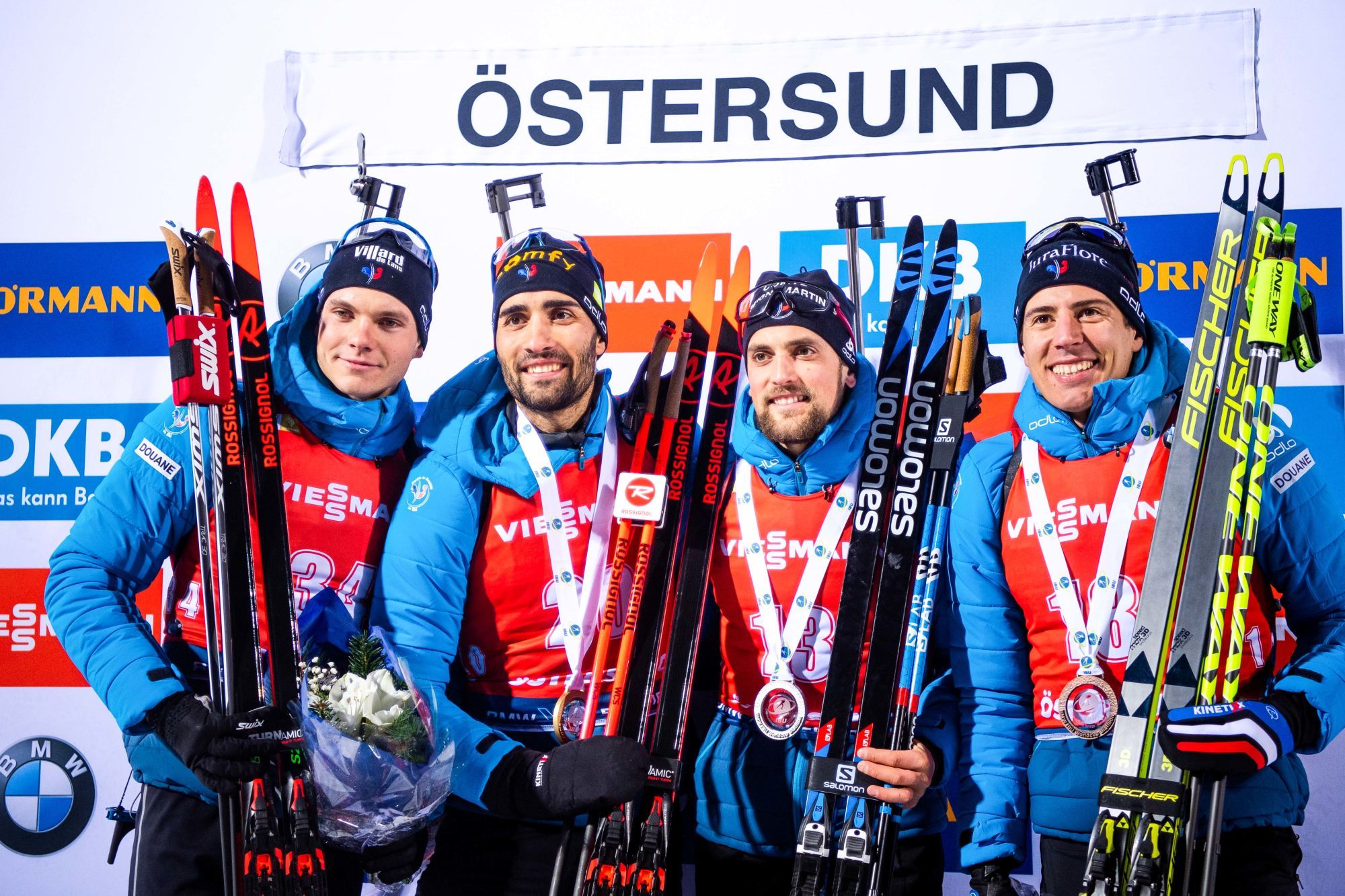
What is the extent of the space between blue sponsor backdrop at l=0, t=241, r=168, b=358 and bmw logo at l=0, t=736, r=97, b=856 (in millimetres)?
1163

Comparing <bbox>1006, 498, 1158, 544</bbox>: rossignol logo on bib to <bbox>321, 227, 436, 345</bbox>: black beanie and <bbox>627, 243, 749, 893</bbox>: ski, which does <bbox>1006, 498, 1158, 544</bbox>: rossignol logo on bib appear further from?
<bbox>321, 227, 436, 345</bbox>: black beanie

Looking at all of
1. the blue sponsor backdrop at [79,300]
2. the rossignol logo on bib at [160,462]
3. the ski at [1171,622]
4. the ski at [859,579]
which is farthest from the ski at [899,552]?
the blue sponsor backdrop at [79,300]

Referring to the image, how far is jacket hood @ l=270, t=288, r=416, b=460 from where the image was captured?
→ 9.91 ft

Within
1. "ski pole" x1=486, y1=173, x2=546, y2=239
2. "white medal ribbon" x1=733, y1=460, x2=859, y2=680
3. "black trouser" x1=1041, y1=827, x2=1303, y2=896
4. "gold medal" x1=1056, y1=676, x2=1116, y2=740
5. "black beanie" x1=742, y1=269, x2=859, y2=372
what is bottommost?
"black trouser" x1=1041, y1=827, x2=1303, y2=896

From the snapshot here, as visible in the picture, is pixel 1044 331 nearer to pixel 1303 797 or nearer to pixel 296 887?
pixel 1303 797

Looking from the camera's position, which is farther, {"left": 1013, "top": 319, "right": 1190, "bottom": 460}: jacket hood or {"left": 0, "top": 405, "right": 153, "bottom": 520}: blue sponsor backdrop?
{"left": 0, "top": 405, "right": 153, "bottom": 520}: blue sponsor backdrop

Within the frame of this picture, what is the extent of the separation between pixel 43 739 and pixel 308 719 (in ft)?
4.40

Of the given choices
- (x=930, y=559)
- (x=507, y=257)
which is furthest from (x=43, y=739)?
(x=930, y=559)

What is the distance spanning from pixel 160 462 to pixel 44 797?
1187mm

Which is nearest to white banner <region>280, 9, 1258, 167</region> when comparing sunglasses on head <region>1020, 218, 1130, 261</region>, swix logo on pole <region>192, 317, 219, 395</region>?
sunglasses on head <region>1020, 218, 1130, 261</region>

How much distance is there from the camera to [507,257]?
3156 mm

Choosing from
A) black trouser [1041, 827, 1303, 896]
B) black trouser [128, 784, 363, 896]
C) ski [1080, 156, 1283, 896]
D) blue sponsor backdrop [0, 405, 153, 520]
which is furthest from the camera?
blue sponsor backdrop [0, 405, 153, 520]

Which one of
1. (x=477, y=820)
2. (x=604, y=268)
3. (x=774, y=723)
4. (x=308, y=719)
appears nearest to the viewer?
(x=308, y=719)

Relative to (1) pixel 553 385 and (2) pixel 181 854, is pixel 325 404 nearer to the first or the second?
(1) pixel 553 385
